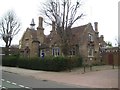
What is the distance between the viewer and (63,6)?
3700 cm

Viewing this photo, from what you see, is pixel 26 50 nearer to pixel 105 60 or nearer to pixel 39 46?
pixel 39 46

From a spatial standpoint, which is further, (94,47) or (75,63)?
(94,47)

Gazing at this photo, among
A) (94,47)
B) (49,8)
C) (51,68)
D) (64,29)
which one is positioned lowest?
(51,68)

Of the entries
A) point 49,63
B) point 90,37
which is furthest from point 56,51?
point 49,63

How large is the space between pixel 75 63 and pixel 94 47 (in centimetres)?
964

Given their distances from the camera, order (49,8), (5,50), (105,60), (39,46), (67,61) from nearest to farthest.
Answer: (67,61), (49,8), (105,60), (39,46), (5,50)

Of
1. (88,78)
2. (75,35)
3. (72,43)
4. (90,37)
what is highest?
(75,35)

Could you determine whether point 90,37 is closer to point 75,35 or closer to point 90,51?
point 90,51

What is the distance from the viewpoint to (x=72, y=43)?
39875 mm

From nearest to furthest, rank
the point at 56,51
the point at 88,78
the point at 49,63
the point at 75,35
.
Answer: the point at 88,78, the point at 49,63, the point at 75,35, the point at 56,51

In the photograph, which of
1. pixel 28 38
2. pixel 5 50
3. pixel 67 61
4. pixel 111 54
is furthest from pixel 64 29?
pixel 5 50

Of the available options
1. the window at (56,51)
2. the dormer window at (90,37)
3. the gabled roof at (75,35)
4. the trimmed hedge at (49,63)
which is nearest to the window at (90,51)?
the dormer window at (90,37)

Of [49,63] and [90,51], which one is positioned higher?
[90,51]

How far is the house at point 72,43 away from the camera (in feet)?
133
